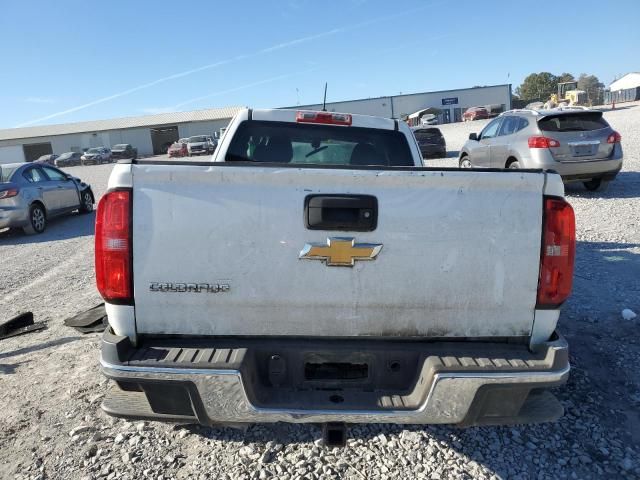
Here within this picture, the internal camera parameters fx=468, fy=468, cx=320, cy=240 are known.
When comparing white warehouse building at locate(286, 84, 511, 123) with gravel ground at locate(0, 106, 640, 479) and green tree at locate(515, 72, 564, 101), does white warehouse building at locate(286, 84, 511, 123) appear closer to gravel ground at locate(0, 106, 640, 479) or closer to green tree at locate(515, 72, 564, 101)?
green tree at locate(515, 72, 564, 101)

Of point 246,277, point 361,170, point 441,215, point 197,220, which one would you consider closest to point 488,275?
point 441,215

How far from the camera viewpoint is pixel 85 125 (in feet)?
217

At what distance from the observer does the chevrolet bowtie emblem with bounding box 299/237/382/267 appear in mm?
2107

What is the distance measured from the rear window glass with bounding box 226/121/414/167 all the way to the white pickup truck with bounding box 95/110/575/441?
1584mm

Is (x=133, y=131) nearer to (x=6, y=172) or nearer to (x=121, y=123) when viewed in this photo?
(x=121, y=123)

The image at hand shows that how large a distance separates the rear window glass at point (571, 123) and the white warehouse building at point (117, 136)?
179 ft

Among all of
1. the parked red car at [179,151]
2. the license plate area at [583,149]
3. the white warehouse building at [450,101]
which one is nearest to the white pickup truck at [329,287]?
the license plate area at [583,149]

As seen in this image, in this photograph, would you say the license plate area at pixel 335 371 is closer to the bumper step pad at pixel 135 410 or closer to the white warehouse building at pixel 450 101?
the bumper step pad at pixel 135 410

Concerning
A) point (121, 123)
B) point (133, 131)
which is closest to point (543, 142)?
point (133, 131)

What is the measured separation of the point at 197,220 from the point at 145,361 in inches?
26.4

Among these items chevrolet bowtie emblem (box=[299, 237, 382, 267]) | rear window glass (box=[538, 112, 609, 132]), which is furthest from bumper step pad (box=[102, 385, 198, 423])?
rear window glass (box=[538, 112, 609, 132])

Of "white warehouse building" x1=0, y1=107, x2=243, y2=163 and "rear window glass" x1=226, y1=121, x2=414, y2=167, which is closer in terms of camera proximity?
"rear window glass" x1=226, y1=121, x2=414, y2=167

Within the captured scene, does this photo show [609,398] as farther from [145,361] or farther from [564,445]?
[145,361]

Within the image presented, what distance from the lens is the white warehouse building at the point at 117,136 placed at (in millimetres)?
61062
